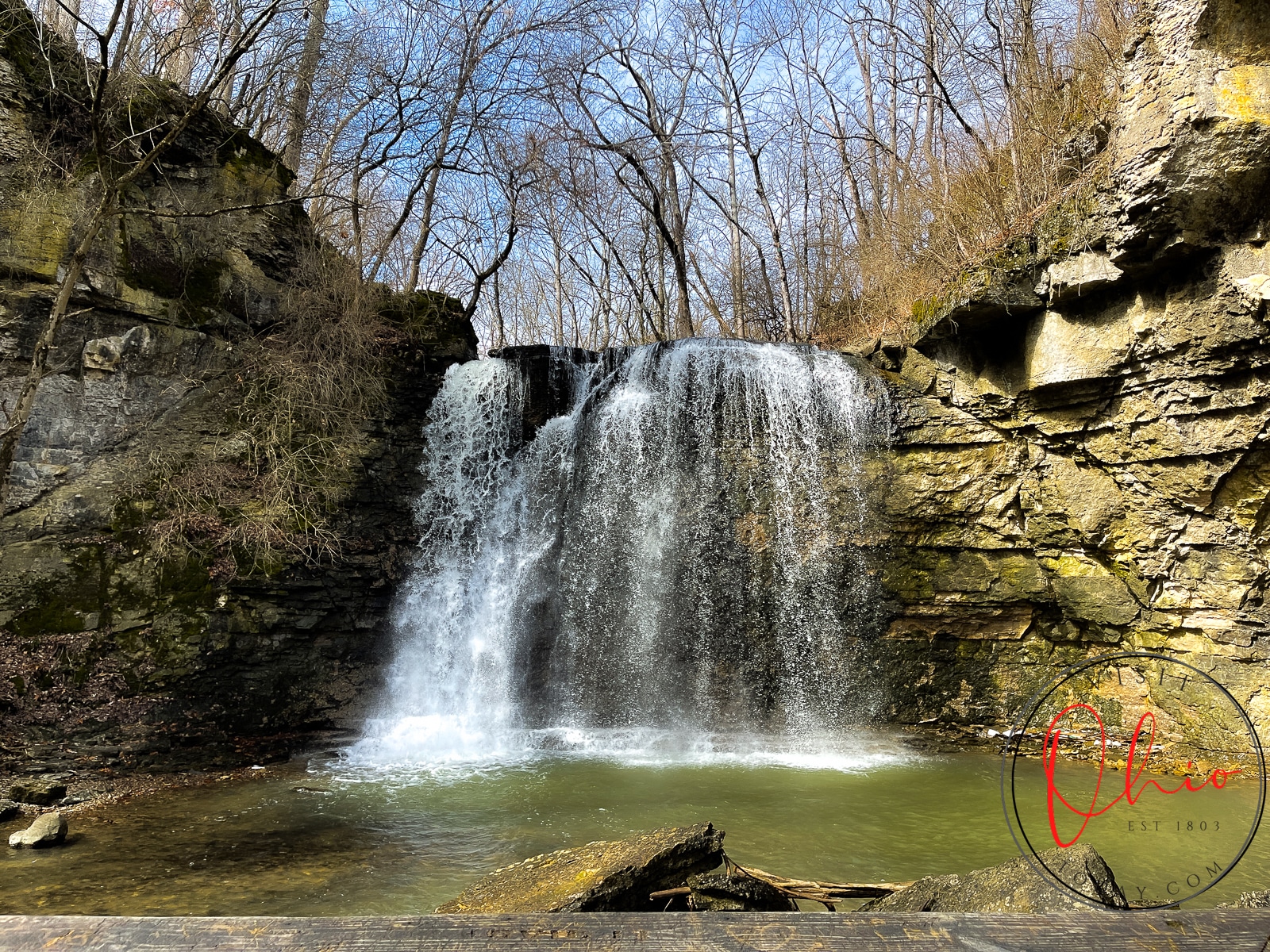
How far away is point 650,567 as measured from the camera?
31.2ft

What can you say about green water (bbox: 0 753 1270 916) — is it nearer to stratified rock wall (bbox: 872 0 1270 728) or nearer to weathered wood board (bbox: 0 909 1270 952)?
stratified rock wall (bbox: 872 0 1270 728)

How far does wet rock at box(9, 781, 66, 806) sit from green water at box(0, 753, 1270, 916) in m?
0.45

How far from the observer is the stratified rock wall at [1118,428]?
695 centimetres

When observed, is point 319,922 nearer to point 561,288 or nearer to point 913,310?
point 913,310

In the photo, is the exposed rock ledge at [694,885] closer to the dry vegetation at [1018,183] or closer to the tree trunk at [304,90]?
the dry vegetation at [1018,183]

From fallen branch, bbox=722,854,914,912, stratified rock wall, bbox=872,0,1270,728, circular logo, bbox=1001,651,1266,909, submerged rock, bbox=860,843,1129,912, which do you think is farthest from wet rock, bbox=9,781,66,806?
stratified rock wall, bbox=872,0,1270,728

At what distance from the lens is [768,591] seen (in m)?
9.36

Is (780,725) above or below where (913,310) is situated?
below

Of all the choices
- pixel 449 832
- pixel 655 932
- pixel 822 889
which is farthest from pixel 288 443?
pixel 655 932

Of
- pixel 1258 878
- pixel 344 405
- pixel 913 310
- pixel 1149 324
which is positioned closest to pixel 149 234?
pixel 344 405

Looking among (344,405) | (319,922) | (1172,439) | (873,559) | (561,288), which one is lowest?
(319,922)

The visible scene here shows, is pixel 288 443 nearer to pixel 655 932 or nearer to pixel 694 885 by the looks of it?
pixel 694 885

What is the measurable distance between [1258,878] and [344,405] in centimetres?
994

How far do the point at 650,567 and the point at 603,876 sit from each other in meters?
6.58
